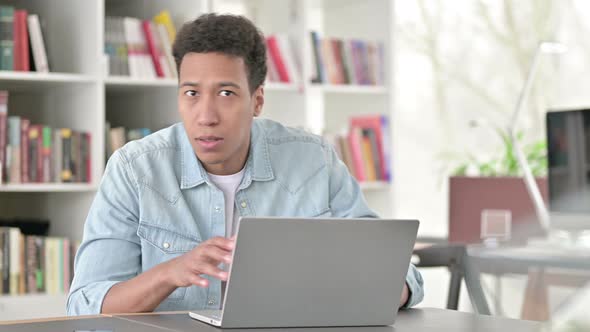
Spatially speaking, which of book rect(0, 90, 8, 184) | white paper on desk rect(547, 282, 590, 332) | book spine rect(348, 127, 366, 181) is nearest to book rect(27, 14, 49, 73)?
book rect(0, 90, 8, 184)

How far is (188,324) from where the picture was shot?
148cm

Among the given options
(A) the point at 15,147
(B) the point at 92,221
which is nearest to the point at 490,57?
(A) the point at 15,147

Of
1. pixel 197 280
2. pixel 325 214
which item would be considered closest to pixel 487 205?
pixel 325 214

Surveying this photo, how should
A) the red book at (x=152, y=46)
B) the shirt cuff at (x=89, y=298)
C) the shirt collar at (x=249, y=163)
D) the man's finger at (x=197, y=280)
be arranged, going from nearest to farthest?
the man's finger at (x=197, y=280) → the shirt cuff at (x=89, y=298) → the shirt collar at (x=249, y=163) → the red book at (x=152, y=46)

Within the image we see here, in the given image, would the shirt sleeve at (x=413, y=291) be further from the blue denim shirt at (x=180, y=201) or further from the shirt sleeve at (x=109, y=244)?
the shirt sleeve at (x=109, y=244)

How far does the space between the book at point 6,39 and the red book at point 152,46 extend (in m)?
0.53

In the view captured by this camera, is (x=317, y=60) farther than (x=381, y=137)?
No

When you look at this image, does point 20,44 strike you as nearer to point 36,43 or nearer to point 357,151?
point 36,43

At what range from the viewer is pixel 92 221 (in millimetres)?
1875

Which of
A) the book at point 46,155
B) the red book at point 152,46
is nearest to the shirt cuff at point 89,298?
the book at point 46,155

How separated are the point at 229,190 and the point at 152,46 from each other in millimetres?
1866

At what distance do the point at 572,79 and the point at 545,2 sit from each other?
48cm

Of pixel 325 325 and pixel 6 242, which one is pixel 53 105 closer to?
pixel 6 242

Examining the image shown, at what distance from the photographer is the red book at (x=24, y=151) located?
137 inches
